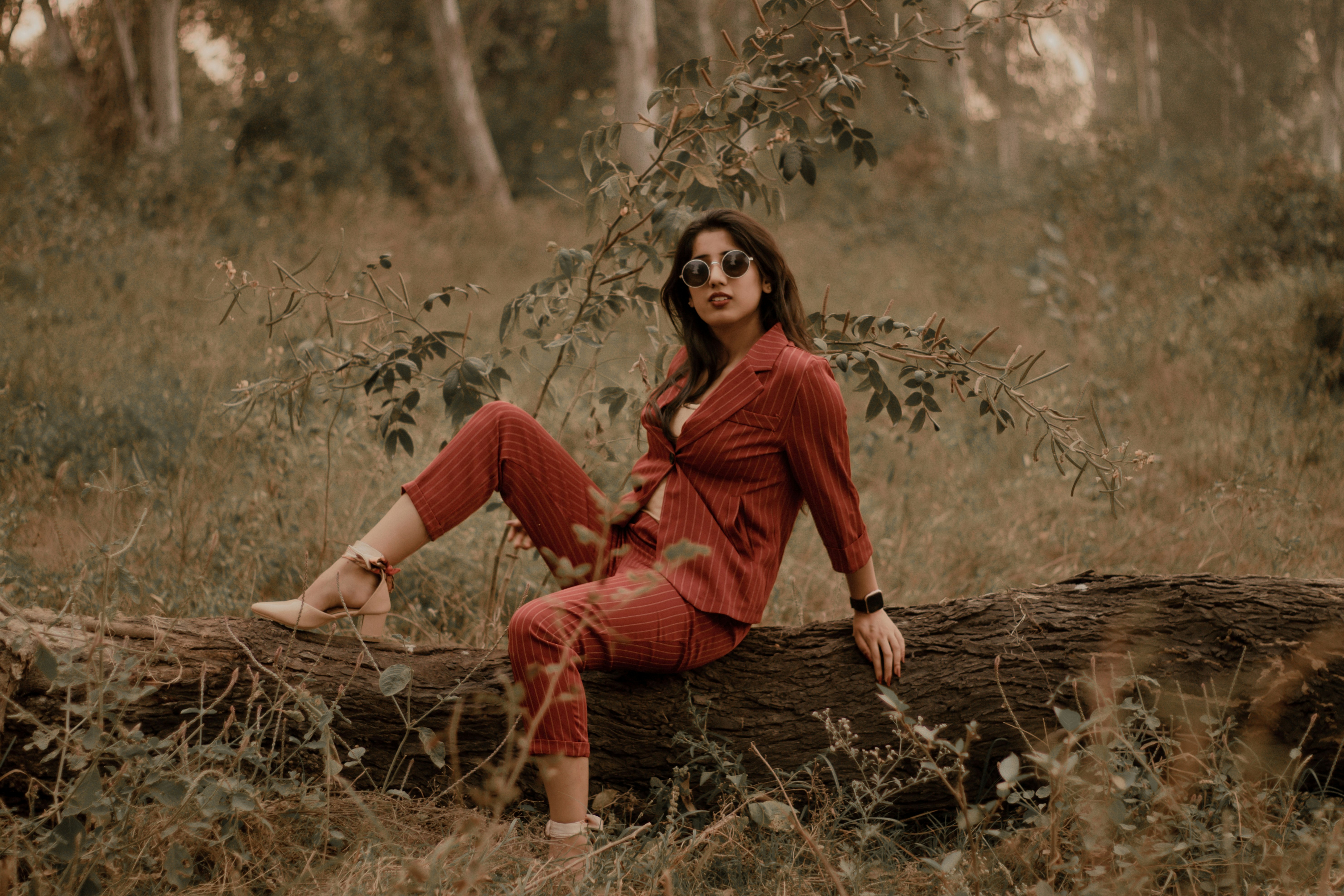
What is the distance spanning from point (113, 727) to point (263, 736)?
361 mm

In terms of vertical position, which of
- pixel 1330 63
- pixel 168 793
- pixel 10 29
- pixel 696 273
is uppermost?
pixel 1330 63

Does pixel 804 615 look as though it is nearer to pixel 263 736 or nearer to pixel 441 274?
pixel 263 736

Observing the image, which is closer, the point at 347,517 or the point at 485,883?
the point at 485,883

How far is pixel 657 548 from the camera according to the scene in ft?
8.82

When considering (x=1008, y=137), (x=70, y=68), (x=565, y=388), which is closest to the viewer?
(x=565, y=388)

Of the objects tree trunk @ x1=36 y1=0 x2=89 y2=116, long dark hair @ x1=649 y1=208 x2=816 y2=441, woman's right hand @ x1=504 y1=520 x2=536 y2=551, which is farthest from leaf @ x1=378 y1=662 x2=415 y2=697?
tree trunk @ x1=36 y1=0 x2=89 y2=116

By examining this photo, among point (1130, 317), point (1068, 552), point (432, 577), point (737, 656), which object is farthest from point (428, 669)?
point (1130, 317)

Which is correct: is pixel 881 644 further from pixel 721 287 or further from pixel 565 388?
pixel 565 388

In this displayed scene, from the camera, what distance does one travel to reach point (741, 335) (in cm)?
284

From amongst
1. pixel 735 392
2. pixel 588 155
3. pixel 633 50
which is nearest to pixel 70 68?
pixel 633 50

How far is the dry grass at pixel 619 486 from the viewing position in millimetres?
2172

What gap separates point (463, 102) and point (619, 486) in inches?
454

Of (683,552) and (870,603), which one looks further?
(870,603)

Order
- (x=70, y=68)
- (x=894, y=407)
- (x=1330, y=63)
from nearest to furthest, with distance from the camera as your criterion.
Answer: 1. (x=894, y=407)
2. (x=70, y=68)
3. (x=1330, y=63)
